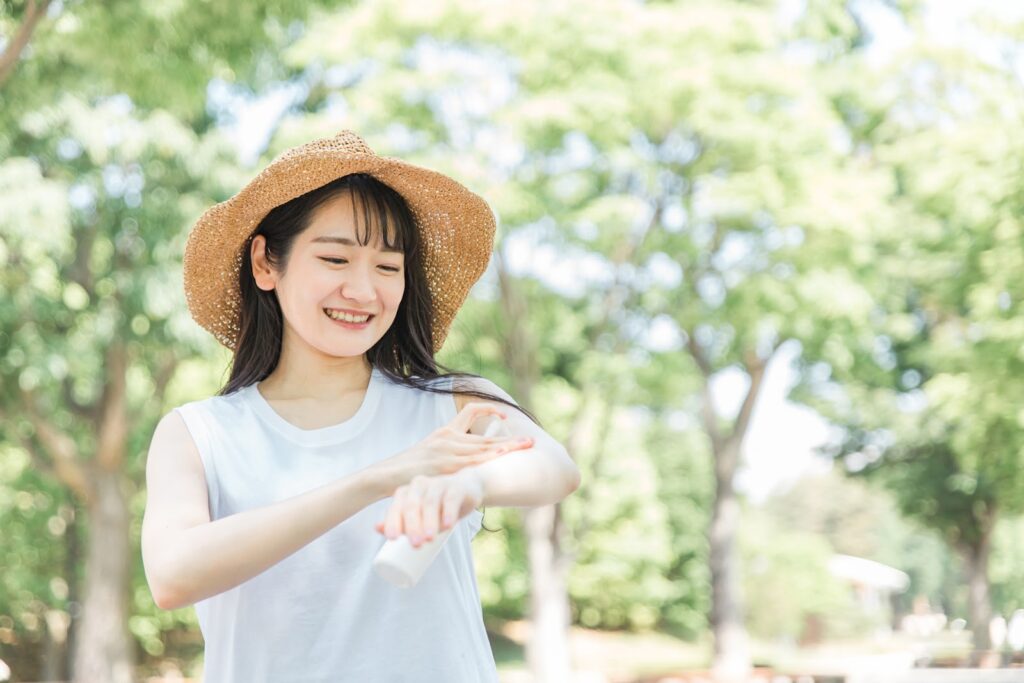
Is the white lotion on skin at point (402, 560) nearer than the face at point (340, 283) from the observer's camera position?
Yes

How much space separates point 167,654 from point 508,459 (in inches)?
934

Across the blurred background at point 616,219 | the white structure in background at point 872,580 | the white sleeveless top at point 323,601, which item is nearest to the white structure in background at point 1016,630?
the blurred background at point 616,219

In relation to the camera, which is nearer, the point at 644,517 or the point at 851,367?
the point at 851,367

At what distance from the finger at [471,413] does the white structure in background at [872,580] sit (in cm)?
4611

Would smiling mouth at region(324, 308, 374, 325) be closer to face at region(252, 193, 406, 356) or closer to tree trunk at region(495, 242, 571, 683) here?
face at region(252, 193, 406, 356)

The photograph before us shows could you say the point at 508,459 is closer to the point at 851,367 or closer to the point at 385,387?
the point at 385,387

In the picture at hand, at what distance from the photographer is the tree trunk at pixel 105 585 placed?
14.1 metres

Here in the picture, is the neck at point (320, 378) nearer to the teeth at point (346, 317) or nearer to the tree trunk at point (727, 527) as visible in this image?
the teeth at point (346, 317)

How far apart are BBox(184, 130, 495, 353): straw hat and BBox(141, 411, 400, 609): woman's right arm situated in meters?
0.46

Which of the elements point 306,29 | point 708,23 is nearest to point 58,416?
point 306,29

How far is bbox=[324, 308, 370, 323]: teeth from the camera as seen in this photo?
4.99 feet

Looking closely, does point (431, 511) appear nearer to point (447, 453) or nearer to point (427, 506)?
point (427, 506)

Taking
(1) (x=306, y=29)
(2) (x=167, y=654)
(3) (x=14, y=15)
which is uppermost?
(1) (x=306, y=29)

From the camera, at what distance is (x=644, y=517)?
2641 cm
